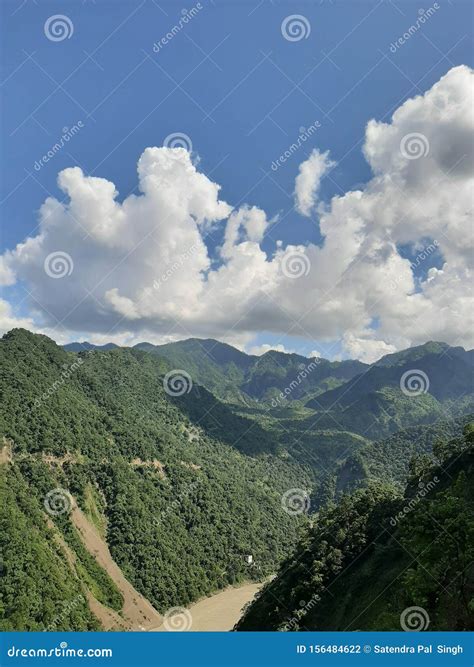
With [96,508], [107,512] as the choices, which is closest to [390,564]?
[96,508]

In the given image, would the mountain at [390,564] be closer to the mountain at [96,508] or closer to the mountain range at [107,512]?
the mountain range at [107,512]

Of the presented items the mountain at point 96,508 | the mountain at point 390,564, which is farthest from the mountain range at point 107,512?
the mountain at point 390,564

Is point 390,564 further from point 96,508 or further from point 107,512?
point 107,512

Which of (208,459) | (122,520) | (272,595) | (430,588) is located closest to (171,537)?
(122,520)

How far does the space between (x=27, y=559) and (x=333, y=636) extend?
6822 cm

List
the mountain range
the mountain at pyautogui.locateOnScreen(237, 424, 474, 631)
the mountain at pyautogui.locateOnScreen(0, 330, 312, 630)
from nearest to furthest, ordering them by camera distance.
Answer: the mountain at pyautogui.locateOnScreen(237, 424, 474, 631)
the mountain range
the mountain at pyautogui.locateOnScreen(0, 330, 312, 630)

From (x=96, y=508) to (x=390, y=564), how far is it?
72933 mm

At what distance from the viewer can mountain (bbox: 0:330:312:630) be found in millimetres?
71562

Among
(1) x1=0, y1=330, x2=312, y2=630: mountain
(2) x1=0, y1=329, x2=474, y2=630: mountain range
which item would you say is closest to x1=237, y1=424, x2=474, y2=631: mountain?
(2) x1=0, y1=329, x2=474, y2=630: mountain range

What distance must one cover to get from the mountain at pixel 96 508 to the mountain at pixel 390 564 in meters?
32.1

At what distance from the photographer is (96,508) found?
10025 centimetres

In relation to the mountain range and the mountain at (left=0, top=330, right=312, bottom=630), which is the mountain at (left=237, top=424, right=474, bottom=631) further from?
the mountain at (left=0, top=330, right=312, bottom=630)

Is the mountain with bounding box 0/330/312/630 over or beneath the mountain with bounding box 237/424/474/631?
beneath

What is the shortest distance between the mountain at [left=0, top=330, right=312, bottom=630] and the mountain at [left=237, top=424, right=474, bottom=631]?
32.1m
